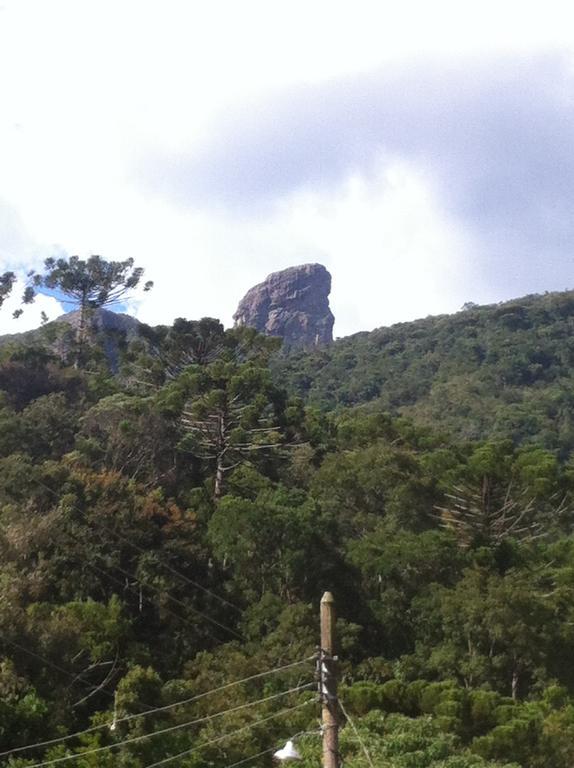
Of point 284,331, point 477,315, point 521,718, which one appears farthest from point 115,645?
point 284,331

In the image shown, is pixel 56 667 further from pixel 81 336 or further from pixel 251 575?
pixel 81 336

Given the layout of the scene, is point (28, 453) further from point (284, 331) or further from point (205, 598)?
point (284, 331)

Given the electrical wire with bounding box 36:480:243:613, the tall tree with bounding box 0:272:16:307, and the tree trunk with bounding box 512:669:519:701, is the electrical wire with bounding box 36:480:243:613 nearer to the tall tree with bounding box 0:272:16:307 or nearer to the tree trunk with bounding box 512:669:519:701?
the tree trunk with bounding box 512:669:519:701

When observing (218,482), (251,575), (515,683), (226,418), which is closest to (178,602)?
(251,575)

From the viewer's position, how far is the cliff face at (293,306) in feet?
373

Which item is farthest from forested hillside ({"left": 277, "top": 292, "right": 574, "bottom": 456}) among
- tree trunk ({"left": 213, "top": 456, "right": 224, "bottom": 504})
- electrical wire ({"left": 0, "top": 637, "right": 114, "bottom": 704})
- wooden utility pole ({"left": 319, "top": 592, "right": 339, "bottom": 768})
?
wooden utility pole ({"left": 319, "top": 592, "right": 339, "bottom": 768})

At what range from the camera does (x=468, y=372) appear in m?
64.9

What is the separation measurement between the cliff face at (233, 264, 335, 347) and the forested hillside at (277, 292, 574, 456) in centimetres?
2774

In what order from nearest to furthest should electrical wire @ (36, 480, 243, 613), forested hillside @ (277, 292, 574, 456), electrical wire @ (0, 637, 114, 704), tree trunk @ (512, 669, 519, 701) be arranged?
1. electrical wire @ (0, 637, 114, 704)
2. tree trunk @ (512, 669, 519, 701)
3. electrical wire @ (36, 480, 243, 613)
4. forested hillside @ (277, 292, 574, 456)

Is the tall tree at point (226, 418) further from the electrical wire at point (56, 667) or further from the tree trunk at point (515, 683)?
the tree trunk at point (515, 683)

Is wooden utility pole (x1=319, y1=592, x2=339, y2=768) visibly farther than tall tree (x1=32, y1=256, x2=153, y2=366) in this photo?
No

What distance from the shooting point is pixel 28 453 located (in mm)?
28438

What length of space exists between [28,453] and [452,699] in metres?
15.4

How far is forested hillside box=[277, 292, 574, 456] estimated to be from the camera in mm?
52469
